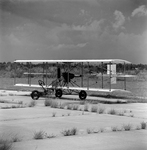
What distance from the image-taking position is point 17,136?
9773 mm

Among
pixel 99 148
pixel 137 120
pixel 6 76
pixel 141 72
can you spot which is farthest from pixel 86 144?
pixel 6 76

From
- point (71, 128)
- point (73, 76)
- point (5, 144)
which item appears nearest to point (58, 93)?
point (73, 76)

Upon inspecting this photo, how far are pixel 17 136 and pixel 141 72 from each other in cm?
6237

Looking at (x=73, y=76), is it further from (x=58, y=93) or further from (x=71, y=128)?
(x=71, y=128)

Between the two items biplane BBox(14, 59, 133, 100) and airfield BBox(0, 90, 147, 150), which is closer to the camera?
airfield BBox(0, 90, 147, 150)

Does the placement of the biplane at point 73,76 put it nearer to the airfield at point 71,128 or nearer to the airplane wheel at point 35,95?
the airplane wheel at point 35,95

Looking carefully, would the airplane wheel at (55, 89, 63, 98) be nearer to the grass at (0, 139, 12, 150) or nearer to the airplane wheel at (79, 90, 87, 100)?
the airplane wheel at (79, 90, 87, 100)

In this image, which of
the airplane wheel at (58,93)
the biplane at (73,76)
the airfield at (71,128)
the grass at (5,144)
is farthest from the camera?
the airplane wheel at (58,93)

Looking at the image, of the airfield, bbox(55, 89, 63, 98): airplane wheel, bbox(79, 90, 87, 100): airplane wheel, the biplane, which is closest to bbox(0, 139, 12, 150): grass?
the airfield

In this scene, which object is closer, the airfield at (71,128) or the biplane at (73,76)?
the airfield at (71,128)

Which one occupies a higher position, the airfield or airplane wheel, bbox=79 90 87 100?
airplane wheel, bbox=79 90 87 100

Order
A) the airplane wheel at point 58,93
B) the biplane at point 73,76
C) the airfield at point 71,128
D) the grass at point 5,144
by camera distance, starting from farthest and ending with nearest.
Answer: the airplane wheel at point 58,93 < the biplane at point 73,76 < the airfield at point 71,128 < the grass at point 5,144

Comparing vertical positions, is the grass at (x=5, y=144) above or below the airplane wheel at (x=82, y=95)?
below

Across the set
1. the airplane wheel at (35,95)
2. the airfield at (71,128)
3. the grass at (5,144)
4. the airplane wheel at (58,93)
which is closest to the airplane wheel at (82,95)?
the airplane wheel at (58,93)
